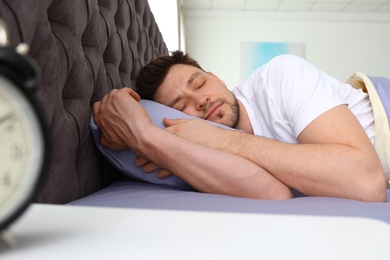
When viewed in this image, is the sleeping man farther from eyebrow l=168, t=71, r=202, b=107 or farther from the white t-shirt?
eyebrow l=168, t=71, r=202, b=107

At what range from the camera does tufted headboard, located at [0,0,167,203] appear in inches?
30.8

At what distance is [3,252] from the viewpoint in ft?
1.01

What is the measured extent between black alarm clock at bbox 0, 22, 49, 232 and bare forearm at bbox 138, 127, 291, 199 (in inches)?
27.4

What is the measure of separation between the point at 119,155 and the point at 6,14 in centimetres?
54

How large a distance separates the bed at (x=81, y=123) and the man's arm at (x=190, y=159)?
53mm

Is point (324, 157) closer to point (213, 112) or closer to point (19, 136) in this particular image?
point (213, 112)

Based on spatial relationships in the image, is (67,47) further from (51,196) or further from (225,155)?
(225,155)

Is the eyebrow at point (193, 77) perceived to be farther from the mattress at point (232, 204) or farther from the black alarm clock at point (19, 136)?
the black alarm clock at point (19, 136)

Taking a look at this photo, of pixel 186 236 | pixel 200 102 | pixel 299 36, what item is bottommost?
pixel 299 36

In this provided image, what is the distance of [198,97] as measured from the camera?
136cm

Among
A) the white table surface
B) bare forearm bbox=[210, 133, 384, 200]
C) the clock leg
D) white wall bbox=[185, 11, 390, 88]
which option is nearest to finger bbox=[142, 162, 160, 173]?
bare forearm bbox=[210, 133, 384, 200]

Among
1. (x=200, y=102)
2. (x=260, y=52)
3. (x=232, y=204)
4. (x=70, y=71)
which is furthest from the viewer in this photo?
(x=260, y=52)

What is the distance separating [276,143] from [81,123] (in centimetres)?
46

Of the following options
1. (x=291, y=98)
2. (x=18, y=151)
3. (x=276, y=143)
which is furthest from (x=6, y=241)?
(x=291, y=98)
